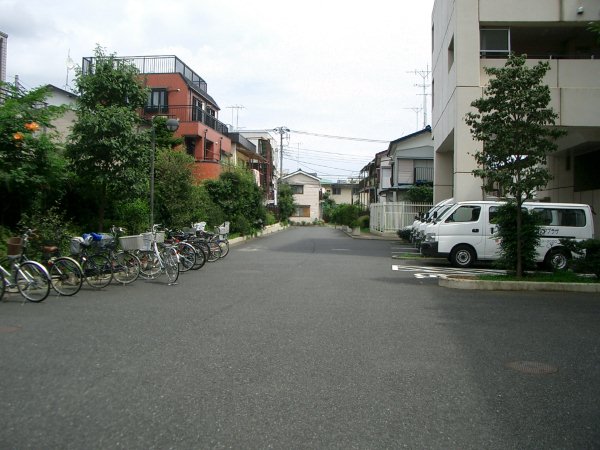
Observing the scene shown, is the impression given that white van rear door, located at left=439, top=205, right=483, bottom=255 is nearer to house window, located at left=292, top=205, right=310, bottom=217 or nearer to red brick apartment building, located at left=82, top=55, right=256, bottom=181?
red brick apartment building, located at left=82, top=55, right=256, bottom=181

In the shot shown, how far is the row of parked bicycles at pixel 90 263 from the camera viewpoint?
352 inches

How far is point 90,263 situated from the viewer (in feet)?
34.5

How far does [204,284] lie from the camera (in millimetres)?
11648

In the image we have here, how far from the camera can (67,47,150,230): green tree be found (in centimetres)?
1322

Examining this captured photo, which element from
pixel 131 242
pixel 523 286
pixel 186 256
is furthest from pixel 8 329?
pixel 523 286

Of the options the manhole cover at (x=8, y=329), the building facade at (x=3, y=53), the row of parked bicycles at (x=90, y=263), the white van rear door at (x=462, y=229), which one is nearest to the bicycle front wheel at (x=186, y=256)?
the row of parked bicycles at (x=90, y=263)

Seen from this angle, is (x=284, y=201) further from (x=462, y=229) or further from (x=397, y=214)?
(x=462, y=229)

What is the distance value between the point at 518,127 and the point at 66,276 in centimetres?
960

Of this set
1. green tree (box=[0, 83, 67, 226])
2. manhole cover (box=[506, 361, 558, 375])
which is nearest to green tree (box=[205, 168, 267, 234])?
green tree (box=[0, 83, 67, 226])

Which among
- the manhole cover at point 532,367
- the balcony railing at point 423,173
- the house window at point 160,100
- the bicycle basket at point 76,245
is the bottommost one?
the manhole cover at point 532,367

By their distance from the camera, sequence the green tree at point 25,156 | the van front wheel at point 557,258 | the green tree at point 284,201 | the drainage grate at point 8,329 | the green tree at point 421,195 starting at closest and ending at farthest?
the drainage grate at point 8,329 → the green tree at point 25,156 → the van front wheel at point 557,258 → the green tree at point 421,195 → the green tree at point 284,201

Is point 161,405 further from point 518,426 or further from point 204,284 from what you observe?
point 204,284

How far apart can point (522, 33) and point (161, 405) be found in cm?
1959

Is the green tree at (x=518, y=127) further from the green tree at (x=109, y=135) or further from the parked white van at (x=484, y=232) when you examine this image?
the green tree at (x=109, y=135)
